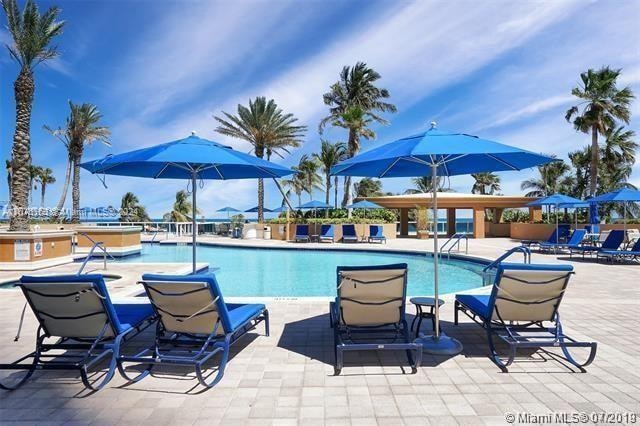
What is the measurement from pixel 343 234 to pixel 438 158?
51.7ft

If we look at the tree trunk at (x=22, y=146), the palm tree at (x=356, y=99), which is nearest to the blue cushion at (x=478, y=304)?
the tree trunk at (x=22, y=146)

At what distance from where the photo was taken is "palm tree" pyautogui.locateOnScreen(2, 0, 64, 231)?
1227 centimetres

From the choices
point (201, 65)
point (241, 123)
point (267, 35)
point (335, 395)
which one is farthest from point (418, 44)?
point (241, 123)

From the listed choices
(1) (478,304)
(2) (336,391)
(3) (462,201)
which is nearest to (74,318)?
(2) (336,391)

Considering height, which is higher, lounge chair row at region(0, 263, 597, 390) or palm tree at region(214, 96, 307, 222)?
palm tree at region(214, 96, 307, 222)

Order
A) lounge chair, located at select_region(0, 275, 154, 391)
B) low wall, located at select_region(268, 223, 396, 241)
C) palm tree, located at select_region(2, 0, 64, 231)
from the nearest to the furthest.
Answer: lounge chair, located at select_region(0, 275, 154, 391), palm tree, located at select_region(2, 0, 64, 231), low wall, located at select_region(268, 223, 396, 241)

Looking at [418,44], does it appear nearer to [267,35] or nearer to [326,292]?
[267,35]

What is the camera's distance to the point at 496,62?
10898 millimetres

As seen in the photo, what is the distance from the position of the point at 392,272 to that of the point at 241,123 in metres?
23.1

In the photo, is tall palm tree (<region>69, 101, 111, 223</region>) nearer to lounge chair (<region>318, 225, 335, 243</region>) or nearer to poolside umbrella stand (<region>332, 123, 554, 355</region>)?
lounge chair (<region>318, 225, 335, 243</region>)

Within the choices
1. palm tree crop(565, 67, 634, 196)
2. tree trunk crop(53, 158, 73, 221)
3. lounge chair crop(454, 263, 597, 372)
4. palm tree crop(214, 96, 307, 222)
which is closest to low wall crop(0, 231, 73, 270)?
lounge chair crop(454, 263, 597, 372)

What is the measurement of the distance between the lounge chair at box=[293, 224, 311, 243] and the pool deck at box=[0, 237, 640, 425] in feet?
52.6

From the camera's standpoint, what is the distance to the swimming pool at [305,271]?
27.5ft

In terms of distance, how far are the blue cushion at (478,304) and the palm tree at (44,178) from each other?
215ft
